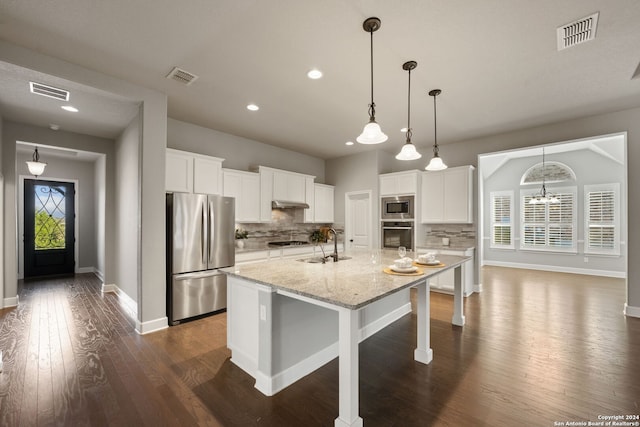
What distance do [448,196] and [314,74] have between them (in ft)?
12.2

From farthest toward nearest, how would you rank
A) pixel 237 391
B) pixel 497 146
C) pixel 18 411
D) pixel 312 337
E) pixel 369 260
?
pixel 497 146
pixel 369 260
pixel 312 337
pixel 237 391
pixel 18 411

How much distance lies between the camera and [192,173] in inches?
165

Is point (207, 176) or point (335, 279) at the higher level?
point (207, 176)

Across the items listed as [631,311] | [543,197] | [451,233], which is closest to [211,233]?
[451,233]

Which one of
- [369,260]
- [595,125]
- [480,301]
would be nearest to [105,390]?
[369,260]

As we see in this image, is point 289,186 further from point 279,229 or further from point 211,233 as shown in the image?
point 211,233

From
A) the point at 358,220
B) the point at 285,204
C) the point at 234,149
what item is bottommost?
the point at 358,220

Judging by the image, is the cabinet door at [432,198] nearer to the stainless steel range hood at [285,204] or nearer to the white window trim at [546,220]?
the stainless steel range hood at [285,204]

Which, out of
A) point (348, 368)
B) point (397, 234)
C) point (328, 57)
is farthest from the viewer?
point (397, 234)

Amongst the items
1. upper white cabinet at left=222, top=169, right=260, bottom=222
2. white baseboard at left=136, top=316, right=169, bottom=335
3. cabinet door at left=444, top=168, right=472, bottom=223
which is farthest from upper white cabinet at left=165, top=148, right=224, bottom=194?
cabinet door at left=444, top=168, right=472, bottom=223

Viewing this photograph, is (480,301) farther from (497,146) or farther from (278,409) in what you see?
(278,409)

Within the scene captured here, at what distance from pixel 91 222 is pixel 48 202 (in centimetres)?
91

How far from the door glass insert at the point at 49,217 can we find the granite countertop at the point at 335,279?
679cm

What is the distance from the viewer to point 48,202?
642 centimetres
